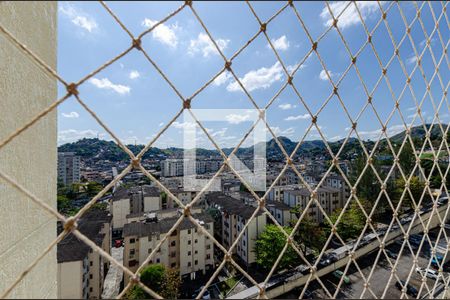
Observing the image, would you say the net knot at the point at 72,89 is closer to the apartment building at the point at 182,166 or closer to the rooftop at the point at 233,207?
the rooftop at the point at 233,207

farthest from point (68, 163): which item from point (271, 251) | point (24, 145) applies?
point (271, 251)

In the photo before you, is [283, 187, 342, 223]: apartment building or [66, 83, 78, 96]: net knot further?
[283, 187, 342, 223]: apartment building

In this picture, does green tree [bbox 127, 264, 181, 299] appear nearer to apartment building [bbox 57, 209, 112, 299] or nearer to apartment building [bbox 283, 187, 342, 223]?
apartment building [bbox 57, 209, 112, 299]

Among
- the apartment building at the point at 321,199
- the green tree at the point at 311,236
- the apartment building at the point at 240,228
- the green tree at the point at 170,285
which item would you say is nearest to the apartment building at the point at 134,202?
the green tree at the point at 170,285

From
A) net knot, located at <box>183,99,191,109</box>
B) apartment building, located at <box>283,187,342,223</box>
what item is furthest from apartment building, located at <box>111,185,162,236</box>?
apartment building, located at <box>283,187,342,223</box>

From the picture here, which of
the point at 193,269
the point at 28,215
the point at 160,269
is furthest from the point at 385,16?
the point at 193,269

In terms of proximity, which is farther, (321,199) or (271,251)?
(321,199)

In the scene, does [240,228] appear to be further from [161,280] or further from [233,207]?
[161,280]
